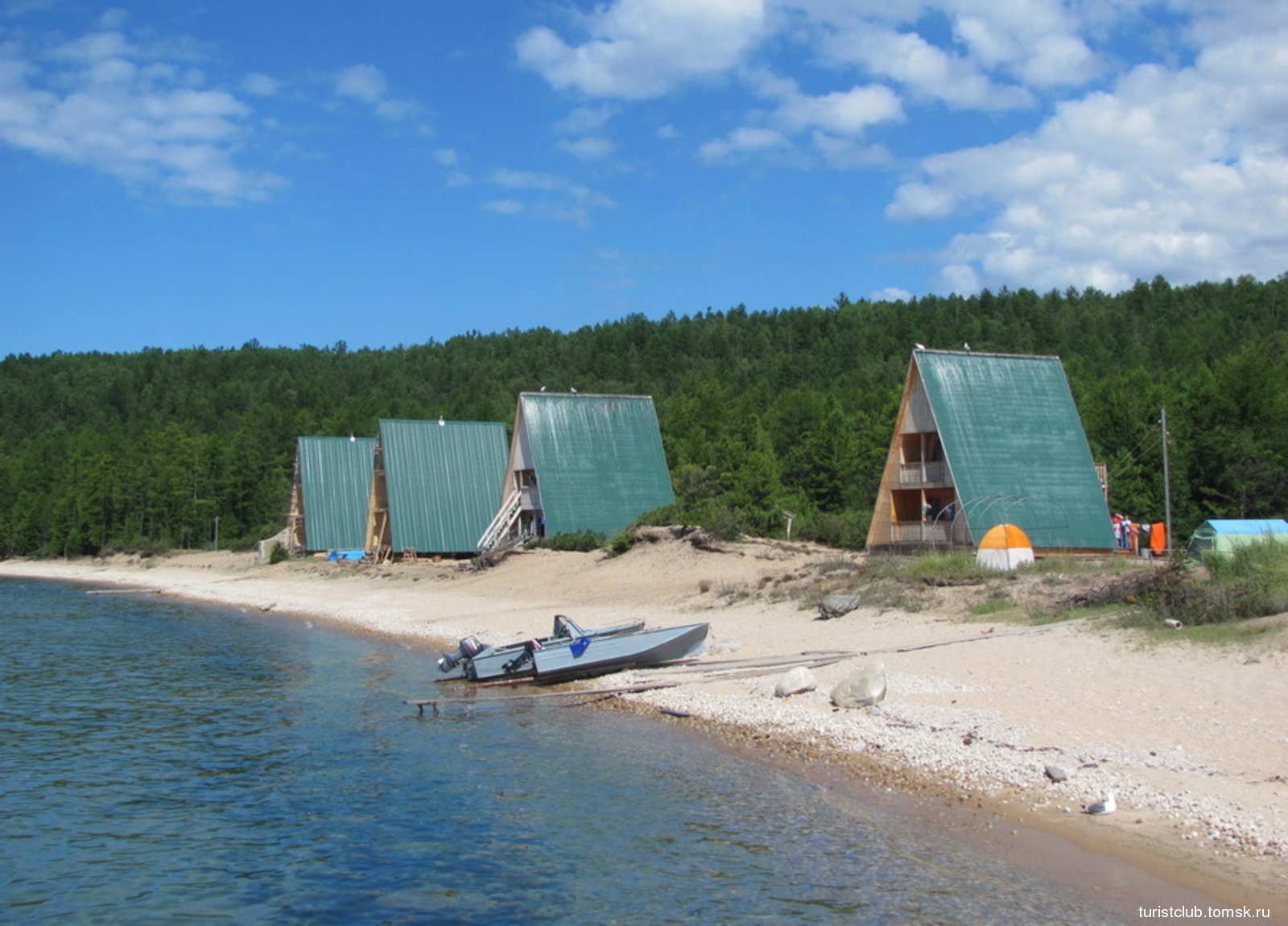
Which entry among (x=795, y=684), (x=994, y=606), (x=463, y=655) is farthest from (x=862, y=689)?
(x=463, y=655)

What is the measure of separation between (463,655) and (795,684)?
772cm

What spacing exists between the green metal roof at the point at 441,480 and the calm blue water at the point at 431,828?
33327mm

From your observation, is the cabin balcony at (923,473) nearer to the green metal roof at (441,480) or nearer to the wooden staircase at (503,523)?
the wooden staircase at (503,523)

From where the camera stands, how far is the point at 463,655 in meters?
22.8

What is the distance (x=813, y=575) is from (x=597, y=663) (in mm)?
8593

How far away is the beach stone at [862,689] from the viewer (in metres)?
16.5

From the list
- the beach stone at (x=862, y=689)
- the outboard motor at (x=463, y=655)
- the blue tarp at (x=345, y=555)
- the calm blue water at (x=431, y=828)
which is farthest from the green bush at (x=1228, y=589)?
the blue tarp at (x=345, y=555)

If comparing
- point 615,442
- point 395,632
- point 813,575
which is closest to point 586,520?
point 615,442

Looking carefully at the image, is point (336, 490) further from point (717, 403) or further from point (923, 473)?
point (923, 473)

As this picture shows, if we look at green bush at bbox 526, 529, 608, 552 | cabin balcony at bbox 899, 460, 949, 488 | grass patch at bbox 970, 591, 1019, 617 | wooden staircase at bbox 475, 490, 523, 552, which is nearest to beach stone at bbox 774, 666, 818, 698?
grass patch at bbox 970, 591, 1019, 617

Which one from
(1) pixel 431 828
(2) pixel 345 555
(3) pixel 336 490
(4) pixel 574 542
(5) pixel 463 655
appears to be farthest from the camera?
(3) pixel 336 490

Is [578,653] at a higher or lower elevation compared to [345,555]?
Answer: lower

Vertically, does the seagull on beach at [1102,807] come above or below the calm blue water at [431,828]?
above

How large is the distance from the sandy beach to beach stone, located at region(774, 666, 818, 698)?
0.47 feet
